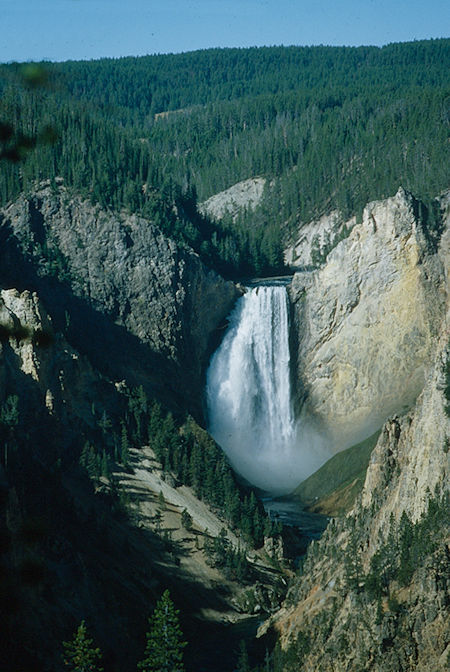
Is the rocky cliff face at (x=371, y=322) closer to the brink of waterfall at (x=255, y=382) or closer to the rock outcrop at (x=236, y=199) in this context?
the brink of waterfall at (x=255, y=382)

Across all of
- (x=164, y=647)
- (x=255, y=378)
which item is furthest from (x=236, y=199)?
(x=164, y=647)

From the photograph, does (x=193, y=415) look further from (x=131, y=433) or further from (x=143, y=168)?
(x=143, y=168)

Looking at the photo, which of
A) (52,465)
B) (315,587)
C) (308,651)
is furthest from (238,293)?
(308,651)

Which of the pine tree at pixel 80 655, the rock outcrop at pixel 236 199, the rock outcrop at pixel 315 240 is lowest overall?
the pine tree at pixel 80 655

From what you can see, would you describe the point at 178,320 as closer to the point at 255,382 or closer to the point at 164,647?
the point at 255,382

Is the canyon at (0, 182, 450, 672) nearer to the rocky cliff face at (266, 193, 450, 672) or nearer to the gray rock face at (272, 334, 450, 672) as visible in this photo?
the gray rock face at (272, 334, 450, 672)

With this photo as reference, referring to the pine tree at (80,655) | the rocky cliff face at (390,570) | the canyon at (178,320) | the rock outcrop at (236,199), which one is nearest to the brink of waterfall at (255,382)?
the canyon at (178,320)
